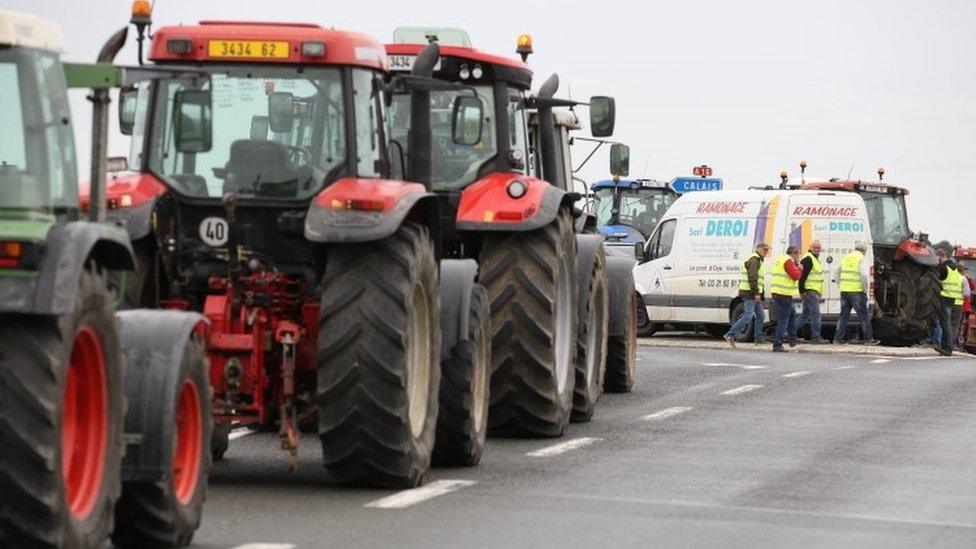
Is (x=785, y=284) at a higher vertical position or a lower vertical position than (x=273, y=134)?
lower

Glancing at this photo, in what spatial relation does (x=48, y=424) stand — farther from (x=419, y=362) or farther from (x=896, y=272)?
(x=896, y=272)

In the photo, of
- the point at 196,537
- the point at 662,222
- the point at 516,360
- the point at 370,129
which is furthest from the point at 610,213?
the point at 196,537

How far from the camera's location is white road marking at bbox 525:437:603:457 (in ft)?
55.6

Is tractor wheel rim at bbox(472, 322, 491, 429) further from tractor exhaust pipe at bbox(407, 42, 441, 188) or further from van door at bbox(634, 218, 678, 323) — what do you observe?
van door at bbox(634, 218, 678, 323)

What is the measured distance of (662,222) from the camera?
135 feet

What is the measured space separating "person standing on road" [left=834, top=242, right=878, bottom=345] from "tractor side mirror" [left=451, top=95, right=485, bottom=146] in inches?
845

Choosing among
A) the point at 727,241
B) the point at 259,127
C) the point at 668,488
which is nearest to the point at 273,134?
the point at 259,127

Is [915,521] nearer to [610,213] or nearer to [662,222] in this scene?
[662,222]

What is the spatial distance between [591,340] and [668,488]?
6.10 metres

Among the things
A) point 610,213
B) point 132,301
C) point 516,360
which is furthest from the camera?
point 610,213

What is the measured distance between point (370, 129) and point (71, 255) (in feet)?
18.1

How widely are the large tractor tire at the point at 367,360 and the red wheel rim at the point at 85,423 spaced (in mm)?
3590

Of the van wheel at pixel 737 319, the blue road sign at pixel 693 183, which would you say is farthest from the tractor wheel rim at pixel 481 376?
the blue road sign at pixel 693 183

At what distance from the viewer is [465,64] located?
63.1 ft
